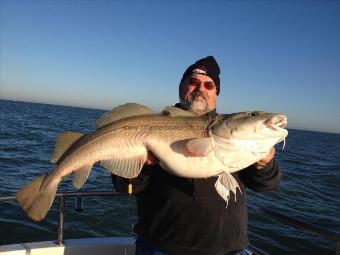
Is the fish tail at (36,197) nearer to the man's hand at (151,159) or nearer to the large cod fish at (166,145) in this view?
the large cod fish at (166,145)

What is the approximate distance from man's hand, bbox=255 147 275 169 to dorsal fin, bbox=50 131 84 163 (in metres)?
1.68

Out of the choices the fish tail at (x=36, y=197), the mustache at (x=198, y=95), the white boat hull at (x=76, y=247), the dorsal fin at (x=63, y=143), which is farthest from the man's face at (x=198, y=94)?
the white boat hull at (x=76, y=247)

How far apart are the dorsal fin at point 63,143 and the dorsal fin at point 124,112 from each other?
0.28 m

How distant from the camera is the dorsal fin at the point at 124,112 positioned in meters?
3.35

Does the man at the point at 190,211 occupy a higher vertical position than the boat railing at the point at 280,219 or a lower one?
higher

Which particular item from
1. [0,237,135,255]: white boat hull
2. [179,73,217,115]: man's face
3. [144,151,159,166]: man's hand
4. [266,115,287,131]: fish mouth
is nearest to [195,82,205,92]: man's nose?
[179,73,217,115]: man's face

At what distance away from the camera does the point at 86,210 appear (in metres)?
11.1

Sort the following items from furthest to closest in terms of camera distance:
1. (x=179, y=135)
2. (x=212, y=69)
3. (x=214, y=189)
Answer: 1. (x=212, y=69)
2. (x=214, y=189)
3. (x=179, y=135)

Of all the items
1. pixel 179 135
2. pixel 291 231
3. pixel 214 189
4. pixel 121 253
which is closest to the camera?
pixel 179 135

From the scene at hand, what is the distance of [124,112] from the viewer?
11.0 ft

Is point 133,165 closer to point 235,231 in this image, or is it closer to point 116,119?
point 116,119

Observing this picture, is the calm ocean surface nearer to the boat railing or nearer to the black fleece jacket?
the boat railing

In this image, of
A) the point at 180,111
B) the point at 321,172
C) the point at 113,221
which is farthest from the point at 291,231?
the point at 321,172

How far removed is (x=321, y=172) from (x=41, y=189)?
1003 inches
